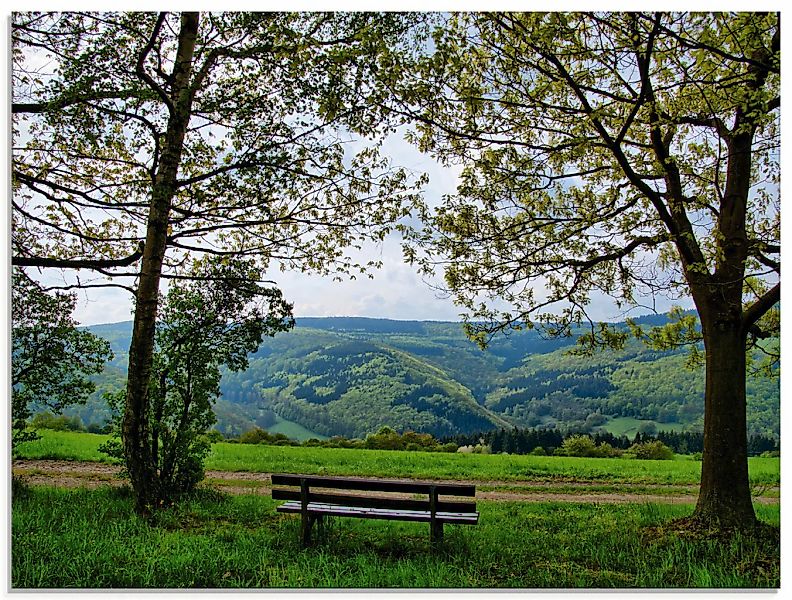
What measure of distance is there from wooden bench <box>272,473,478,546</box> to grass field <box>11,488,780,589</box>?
0.26 m

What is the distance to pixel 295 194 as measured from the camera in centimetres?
580

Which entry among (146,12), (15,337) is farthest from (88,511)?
(146,12)

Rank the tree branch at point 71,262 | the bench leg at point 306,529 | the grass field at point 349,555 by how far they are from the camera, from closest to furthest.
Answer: the grass field at point 349,555 → the bench leg at point 306,529 → the tree branch at point 71,262

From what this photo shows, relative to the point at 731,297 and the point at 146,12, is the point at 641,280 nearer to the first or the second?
the point at 731,297

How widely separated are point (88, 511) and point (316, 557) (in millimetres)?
2304

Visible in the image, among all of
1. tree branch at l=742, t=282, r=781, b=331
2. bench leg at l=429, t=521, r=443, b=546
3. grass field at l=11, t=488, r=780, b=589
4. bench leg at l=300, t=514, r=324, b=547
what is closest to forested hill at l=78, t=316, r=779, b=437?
tree branch at l=742, t=282, r=781, b=331

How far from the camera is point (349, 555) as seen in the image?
179 inches

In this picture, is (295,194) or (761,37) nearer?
(761,37)

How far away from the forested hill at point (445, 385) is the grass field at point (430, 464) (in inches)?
21.8

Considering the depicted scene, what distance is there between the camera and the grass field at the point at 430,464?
8.14m

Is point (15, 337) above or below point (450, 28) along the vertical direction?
below

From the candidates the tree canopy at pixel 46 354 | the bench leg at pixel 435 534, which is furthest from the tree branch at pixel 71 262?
the bench leg at pixel 435 534

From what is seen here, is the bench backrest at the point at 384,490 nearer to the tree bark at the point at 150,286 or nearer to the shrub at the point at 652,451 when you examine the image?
the tree bark at the point at 150,286

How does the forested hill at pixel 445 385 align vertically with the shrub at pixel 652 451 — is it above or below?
above
